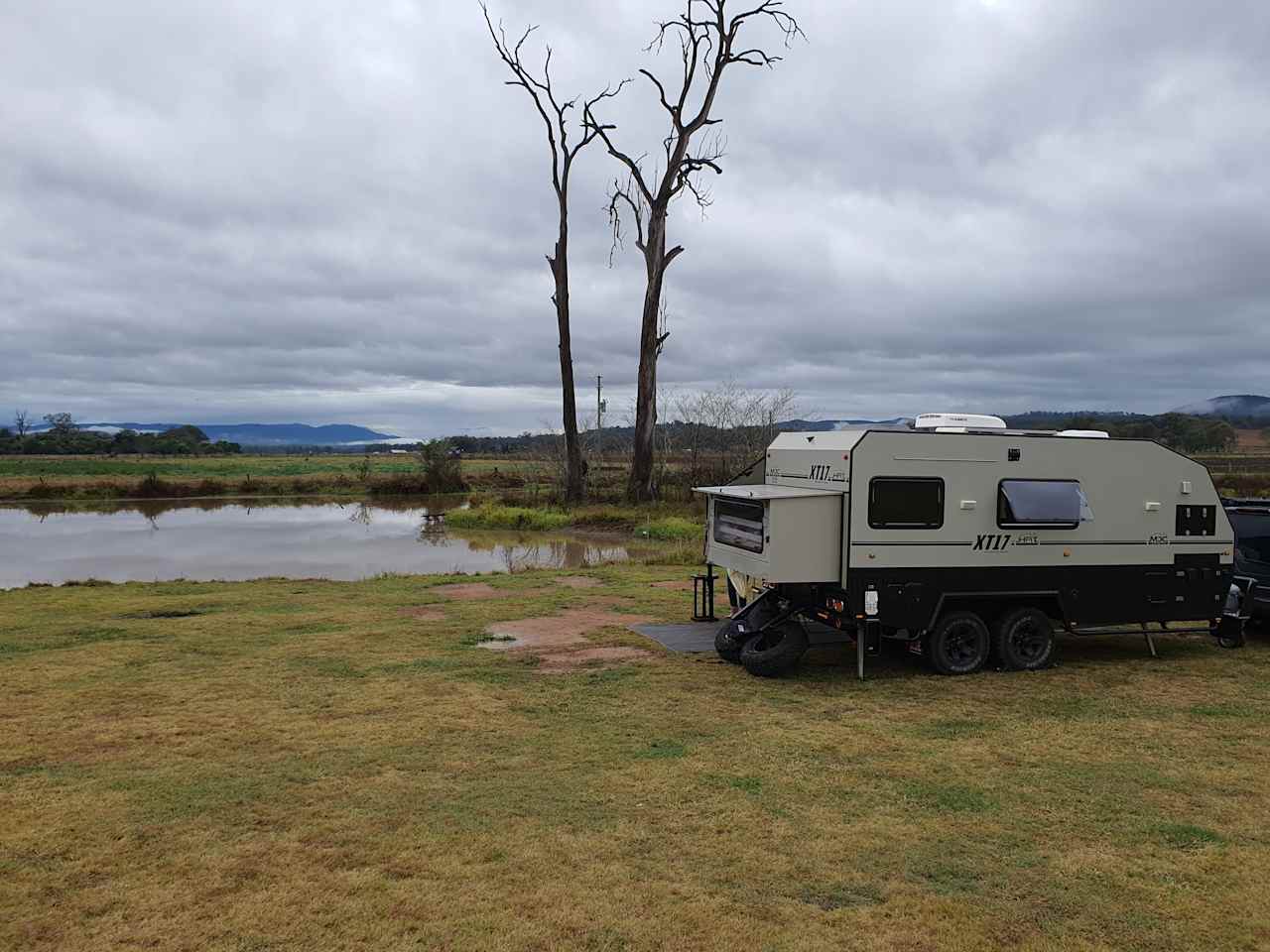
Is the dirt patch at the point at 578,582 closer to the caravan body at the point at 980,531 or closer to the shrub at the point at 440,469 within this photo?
the caravan body at the point at 980,531

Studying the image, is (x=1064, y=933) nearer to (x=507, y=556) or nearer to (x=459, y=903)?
(x=459, y=903)

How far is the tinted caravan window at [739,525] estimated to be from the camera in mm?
9742

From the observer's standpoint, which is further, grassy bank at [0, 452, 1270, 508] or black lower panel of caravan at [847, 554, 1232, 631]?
grassy bank at [0, 452, 1270, 508]

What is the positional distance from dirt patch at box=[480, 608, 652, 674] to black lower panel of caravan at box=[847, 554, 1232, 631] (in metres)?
2.98

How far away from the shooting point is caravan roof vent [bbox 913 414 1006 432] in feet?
32.7

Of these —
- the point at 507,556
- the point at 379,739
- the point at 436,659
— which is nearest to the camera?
the point at 379,739

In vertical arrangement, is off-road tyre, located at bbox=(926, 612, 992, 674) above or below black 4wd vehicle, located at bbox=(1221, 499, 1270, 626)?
below

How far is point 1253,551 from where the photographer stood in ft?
36.8

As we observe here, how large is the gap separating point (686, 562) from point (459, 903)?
16114 millimetres

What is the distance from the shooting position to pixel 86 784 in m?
6.23

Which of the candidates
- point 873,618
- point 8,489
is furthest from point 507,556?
point 8,489

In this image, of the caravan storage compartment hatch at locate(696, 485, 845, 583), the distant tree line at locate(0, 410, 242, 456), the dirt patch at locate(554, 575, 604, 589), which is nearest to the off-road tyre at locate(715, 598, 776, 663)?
the caravan storage compartment hatch at locate(696, 485, 845, 583)

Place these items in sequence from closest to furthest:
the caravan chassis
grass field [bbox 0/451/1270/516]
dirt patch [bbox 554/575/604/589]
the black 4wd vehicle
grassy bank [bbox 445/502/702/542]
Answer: the caravan chassis → the black 4wd vehicle → dirt patch [bbox 554/575/604/589] → grassy bank [bbox 445/502/702/542] → grass field [bbox 0/451/1270/516]

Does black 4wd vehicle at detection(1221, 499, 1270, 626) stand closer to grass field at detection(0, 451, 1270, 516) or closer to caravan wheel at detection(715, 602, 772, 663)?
caravan wheel at detection(715, 602, 772, 663)
